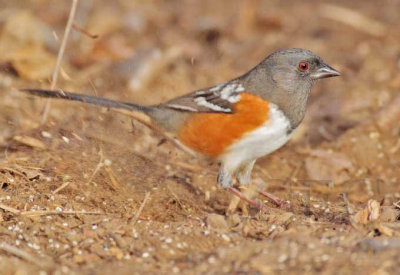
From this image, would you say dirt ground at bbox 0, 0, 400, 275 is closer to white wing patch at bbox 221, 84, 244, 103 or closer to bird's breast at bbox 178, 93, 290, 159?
bird's breast at bbox 178, 93, 290, 159

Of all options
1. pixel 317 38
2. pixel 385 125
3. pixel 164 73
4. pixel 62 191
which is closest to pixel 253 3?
pixel 317 38

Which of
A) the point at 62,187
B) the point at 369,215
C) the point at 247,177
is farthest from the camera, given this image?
the point at 247,177

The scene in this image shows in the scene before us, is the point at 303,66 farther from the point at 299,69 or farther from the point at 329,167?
the point at 329,167

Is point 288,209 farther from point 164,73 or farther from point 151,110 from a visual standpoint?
point 164,73

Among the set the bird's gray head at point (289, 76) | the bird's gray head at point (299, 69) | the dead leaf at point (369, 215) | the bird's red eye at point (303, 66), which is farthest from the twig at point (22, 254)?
the bird's red eye at point (303, 66)

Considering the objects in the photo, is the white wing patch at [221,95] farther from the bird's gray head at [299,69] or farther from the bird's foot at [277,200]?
the bird's foot at [277,200]

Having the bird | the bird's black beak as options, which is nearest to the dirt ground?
the bird

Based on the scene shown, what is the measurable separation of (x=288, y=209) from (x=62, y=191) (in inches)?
55.7

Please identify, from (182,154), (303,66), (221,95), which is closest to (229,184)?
(221,95)

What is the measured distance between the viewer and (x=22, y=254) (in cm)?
320

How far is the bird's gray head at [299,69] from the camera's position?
4.23 meters

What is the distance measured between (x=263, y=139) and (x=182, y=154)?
141cm

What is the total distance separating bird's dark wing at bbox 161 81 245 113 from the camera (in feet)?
13.7

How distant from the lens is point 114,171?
4.53m
